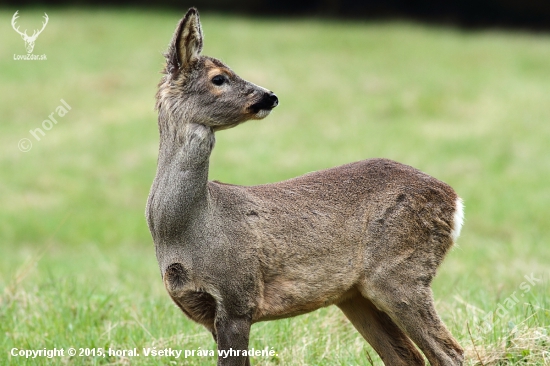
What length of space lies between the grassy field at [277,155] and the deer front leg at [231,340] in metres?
0.92

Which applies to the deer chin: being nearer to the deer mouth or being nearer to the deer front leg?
the deer mouth

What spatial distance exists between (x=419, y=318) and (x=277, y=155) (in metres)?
12.1

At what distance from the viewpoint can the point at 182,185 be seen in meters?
4.68

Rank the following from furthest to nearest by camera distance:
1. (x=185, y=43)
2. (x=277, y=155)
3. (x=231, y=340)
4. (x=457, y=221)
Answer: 1. (x=277, y=155)
2. (x=457, y=221)
3. (x=185, y=43)
4. (x=231, y=340)

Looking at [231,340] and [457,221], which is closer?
[231,340]

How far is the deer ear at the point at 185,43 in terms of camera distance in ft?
15.5

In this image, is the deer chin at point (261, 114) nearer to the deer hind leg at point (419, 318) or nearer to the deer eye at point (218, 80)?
the deer eye at point (218, 80)

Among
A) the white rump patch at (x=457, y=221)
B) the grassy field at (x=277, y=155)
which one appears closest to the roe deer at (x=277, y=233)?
the white rump patch at (x=457, y=221)

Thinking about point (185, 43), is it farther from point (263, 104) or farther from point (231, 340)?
point (231, 340)

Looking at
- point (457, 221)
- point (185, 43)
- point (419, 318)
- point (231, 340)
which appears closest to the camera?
point (231, 340)

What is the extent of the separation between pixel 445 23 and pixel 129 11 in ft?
36.6

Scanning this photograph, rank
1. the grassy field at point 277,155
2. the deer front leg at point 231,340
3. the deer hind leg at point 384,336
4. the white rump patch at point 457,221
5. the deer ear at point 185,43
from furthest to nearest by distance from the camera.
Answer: the grassy field at point 277,155
the deer hind leg at point 384,336
the white rump patch at point 457,221
the deer ear at point 185,43
the deer front leg at point 231,340

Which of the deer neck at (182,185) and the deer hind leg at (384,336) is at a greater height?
the deer neck at (182,185)

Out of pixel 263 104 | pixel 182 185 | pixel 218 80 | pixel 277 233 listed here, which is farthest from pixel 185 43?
pixel 277 233
